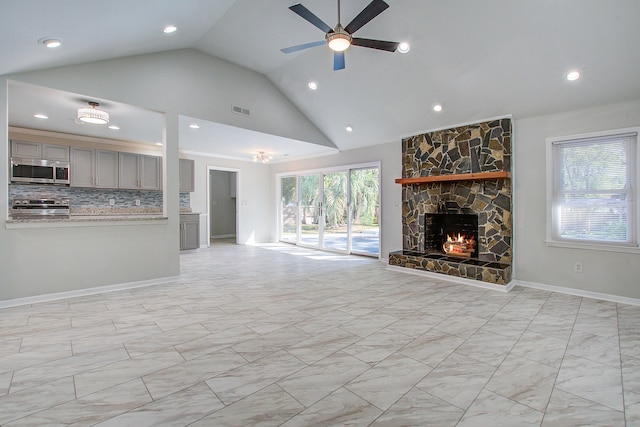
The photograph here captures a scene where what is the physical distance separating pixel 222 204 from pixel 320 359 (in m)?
9.50

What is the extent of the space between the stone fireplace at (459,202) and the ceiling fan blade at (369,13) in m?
2.89

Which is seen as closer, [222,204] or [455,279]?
[455,279]

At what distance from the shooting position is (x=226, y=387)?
202 centimetres

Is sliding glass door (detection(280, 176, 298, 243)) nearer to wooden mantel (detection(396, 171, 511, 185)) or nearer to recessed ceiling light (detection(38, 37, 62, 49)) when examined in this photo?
wooden mantel (detection(396, 171, 511, 185))

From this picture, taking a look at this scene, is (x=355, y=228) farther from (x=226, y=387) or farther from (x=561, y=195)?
(x=226, y=387)

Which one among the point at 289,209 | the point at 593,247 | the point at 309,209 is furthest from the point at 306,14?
the point at 289,209

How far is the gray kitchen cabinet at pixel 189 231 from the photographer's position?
→ 764 cm

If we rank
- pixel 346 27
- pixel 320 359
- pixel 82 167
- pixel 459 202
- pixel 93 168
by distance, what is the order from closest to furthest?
pixel 320 359 < pixel 346 27 < pixel 459 202 < pixel 82 167 < pixel 93 168

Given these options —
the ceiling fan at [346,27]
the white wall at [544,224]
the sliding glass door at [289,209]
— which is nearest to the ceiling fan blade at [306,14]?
the ceiling fan at [346,27]

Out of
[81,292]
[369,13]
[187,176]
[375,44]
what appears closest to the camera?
[369,13]

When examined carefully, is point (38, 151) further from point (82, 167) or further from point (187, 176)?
point (187, 176)

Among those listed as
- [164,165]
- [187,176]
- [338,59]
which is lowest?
[164,165]

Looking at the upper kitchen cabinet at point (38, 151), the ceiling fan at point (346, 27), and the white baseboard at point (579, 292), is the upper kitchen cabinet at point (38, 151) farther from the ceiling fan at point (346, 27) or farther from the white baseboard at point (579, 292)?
the white baseboard at point (579, 292)

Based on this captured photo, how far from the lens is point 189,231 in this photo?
776 cm
